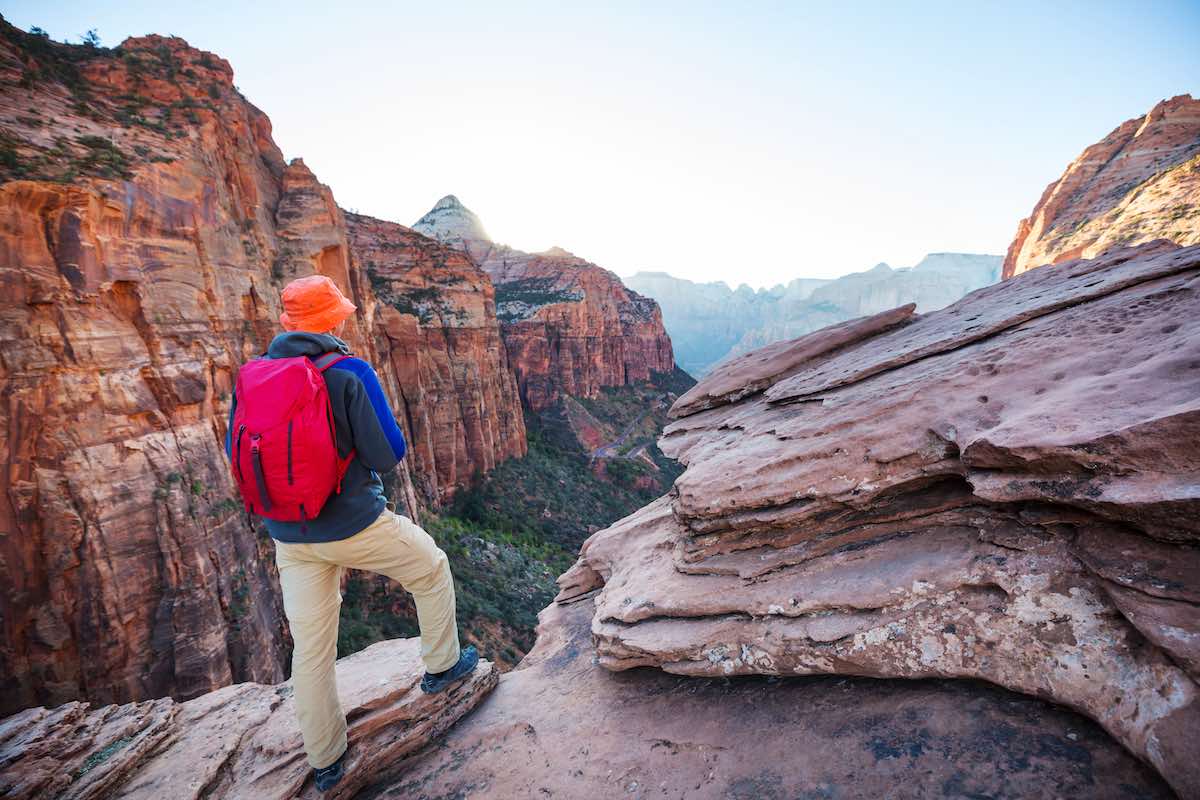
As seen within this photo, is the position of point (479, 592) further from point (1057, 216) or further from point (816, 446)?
point (1057, 216)

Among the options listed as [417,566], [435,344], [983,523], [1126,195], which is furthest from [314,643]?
[1126,195]

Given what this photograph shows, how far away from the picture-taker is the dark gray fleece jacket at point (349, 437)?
225 centimetres

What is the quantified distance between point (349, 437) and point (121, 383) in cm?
735

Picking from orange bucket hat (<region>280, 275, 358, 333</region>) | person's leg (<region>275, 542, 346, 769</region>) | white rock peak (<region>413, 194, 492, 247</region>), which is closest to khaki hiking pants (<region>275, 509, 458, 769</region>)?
person's leg (<region>275, 542, 346, 769</region>)

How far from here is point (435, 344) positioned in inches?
952

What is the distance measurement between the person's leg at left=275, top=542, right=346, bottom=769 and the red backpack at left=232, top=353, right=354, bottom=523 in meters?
0.39

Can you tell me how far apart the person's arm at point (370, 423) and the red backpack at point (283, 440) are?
0.12m

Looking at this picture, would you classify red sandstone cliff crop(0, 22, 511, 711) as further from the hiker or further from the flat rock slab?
the flat rock slab

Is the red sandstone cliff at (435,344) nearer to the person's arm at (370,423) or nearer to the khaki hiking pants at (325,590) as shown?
the khaki hiking pants at (325,590)

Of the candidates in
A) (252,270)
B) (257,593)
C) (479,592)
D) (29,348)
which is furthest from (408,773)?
(479,592)

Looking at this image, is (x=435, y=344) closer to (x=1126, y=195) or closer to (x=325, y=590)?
(x=325, y=590)

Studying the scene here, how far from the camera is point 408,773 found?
2.86 meters

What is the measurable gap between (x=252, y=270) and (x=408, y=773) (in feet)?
36.7

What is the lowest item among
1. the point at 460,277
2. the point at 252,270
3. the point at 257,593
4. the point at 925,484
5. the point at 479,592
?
the point at 479,592
